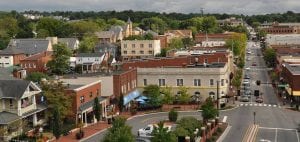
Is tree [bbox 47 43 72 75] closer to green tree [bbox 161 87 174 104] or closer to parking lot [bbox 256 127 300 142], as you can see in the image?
green tree [bbox 161 87 174 104]

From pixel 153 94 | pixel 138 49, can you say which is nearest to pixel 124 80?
pixel 153 94

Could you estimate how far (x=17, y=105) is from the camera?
50688mm

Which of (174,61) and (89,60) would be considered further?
(89,60)

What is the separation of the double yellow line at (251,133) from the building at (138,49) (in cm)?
7724

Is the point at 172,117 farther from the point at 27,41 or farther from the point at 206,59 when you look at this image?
the point at 27,41

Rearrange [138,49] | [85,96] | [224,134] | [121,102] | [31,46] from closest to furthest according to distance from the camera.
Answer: [224,134], [85,96], [121,102], [31,46], [138,49]

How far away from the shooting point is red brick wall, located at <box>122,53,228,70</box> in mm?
84625

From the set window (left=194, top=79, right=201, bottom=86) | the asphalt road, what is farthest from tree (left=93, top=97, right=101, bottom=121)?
window (left=194, top=79, right=201, bottom=86)

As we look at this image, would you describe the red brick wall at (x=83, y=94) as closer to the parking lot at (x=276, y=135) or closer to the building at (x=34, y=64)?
the parking lot at (x=276, y=135)

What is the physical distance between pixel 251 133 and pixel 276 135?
104 inches

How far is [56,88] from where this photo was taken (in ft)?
178

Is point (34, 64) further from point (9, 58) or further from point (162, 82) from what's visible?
point (162, 82)

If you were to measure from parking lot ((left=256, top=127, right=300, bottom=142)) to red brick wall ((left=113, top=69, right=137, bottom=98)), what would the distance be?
2050 cm

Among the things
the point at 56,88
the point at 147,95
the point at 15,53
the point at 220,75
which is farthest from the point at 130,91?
the point at 15,53
